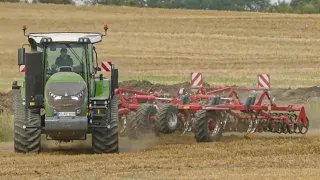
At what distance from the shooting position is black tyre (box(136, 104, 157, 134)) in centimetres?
1864

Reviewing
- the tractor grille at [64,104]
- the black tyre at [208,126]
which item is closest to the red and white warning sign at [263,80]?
the black tyre at [208,126]

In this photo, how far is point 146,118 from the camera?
18656mm

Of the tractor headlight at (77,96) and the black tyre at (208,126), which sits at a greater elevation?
the tractor headlight at (77,96)

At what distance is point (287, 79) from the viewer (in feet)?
112

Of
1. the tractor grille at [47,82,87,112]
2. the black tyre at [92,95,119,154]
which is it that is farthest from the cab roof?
the black tyre at [92,95,119,154]

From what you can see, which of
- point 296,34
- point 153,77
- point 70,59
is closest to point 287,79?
point 153,77

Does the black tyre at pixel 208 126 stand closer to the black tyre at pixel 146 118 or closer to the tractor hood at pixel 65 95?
the black tyre at pixel 146 118

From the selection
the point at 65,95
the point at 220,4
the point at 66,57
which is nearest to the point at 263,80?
the point at 66,57

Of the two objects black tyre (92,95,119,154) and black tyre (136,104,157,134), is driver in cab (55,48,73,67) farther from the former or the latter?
black tyre (136,104,157,134)

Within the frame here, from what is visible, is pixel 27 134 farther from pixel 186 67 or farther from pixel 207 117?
pixel 186 67

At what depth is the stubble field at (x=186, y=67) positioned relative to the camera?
44.1 ft

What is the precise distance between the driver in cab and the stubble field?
4.83 feet

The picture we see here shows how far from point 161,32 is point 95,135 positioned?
33503 millimetres

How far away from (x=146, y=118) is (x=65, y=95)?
3598 mm
